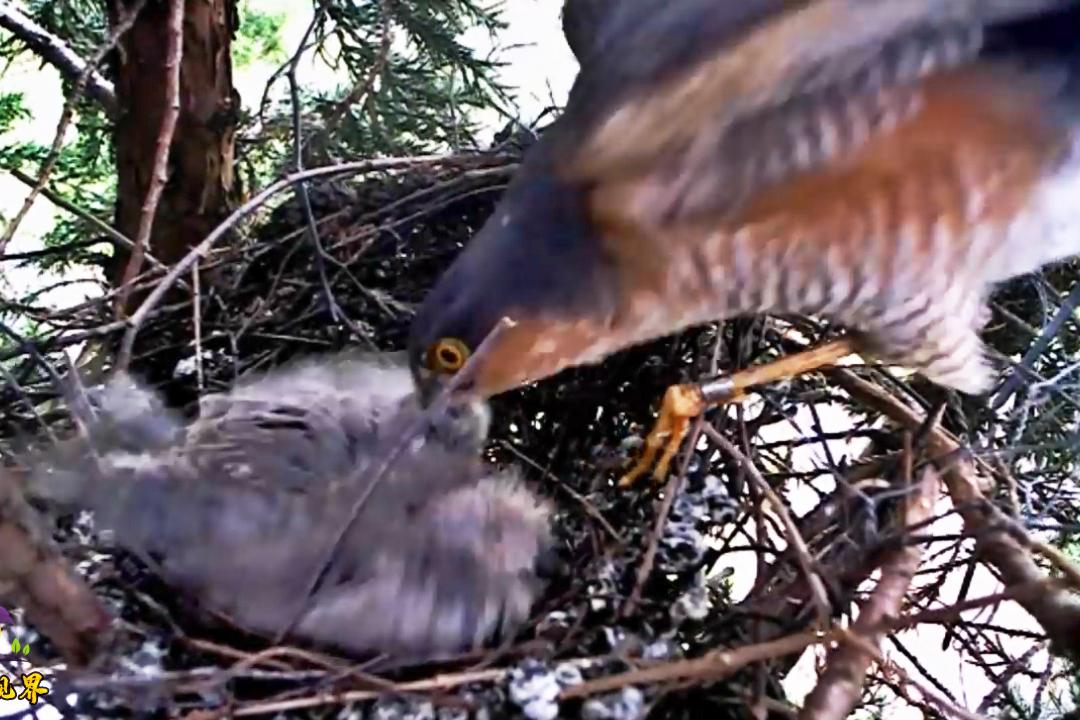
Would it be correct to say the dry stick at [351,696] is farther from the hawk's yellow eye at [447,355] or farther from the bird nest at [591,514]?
the hawk's yellow eye at [447,355]

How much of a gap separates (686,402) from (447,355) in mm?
231

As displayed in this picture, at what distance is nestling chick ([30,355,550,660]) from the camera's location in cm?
93

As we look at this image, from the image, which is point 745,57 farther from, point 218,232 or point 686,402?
point 218,232

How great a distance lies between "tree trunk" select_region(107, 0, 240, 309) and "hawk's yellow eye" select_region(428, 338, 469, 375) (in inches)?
19.3

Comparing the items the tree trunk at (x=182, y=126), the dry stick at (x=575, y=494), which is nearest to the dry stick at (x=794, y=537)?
the dry stick at (x=575, y=494)

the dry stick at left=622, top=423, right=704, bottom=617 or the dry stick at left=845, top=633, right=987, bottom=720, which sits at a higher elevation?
the dry stick at left=622, top=423, right=704, bottom=617

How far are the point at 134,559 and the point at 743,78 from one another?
0.63m

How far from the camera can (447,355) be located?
1139mm

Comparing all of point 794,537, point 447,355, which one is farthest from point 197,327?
point 794,537

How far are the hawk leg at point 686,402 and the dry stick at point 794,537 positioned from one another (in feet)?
0.15

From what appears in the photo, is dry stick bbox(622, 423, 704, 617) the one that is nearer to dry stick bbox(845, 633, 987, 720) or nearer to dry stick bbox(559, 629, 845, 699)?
dry stick bbox(559, 629, 845, 699)

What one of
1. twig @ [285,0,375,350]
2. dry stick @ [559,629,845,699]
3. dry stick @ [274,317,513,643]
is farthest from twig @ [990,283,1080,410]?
twig @ [285,0,375,350]

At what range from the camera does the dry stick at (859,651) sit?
34.1 inches

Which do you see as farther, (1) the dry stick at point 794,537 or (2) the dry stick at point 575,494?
(2) the dry stick at point 575,494
